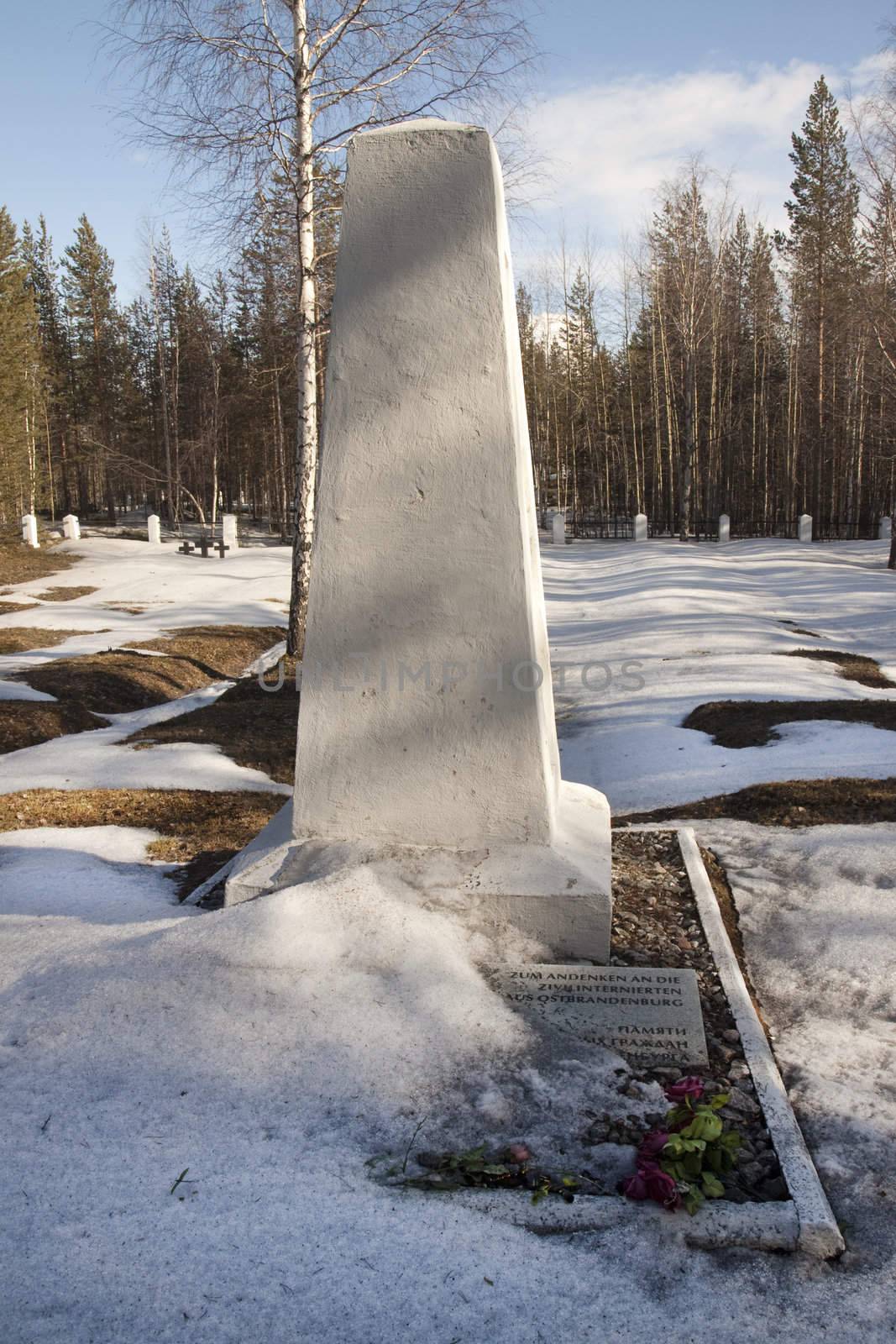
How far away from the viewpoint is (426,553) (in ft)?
10.6

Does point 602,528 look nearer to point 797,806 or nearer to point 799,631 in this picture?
point 799,631

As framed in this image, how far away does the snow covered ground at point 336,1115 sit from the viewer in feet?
5.78

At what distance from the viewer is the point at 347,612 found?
3.29m

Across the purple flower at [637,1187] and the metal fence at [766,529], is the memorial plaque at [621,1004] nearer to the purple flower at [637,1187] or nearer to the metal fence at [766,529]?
the purple flower at [637,1187]

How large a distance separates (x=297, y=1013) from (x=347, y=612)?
4.39ft

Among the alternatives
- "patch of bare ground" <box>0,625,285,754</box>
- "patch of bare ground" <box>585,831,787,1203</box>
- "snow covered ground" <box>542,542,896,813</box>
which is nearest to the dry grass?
"patch of bare ground" <box>0,625,285,754</box>

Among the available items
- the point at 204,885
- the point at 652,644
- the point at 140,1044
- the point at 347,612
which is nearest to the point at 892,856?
the point at 347,612

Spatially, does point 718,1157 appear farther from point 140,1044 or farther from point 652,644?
point 652,644

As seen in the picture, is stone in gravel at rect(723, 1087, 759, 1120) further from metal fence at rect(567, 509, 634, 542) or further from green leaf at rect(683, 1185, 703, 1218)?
metal fence at rect(567, 509, 634, 542)

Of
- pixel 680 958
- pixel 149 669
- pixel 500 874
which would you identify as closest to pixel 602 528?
pixel 149 669

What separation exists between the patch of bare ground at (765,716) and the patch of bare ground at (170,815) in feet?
11.1

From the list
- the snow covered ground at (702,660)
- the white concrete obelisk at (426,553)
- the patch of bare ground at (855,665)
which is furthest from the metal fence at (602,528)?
the white concrete obelisk at (426,553)

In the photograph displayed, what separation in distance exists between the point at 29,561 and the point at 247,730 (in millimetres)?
19391

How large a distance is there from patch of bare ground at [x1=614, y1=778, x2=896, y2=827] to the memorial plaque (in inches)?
88.3
